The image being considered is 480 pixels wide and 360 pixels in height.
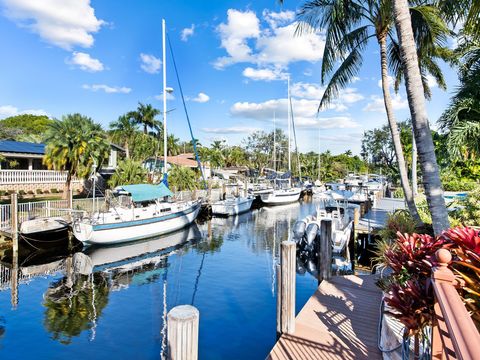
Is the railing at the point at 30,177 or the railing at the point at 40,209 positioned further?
the railing at the point at 30,177

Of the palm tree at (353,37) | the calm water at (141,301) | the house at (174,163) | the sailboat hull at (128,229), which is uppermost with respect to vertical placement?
the palm tree at (353,37)

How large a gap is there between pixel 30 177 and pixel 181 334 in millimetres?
28180

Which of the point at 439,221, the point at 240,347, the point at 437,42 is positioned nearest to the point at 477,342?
the point at 439,221

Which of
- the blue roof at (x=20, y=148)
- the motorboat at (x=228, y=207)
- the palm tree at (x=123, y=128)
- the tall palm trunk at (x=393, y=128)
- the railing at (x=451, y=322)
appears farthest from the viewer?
the palm tree at (x=123, y=128)

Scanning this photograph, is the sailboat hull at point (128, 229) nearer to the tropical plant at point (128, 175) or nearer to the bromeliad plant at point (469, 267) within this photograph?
the tropical plant at point (128, 175)

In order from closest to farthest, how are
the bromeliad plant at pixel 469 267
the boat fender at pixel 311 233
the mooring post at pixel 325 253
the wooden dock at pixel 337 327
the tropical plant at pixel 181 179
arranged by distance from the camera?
1. the bromeliad plant at pixel 469 267
2. the wooden dock at pixel 337 327
3. the mooring post at pixel 325 253
4. the boat fender at pixel 311 233
5. the tropical plant at pixel 181 179

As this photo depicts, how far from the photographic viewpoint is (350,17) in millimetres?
12375

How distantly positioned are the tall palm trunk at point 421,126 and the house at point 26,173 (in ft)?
86.1

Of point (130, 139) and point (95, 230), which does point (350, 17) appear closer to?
point (95, 230)

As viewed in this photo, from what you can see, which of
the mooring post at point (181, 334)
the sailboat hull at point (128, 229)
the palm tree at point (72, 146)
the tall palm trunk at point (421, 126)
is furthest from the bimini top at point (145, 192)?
the mooring post at point (181, 334)

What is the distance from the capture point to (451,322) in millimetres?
1824

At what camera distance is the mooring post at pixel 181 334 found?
2.96 m

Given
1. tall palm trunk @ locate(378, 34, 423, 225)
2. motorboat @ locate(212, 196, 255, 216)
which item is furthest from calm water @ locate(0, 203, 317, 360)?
motorboat @ locate(212, 196, 255, 216)

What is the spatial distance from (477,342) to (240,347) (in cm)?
772
